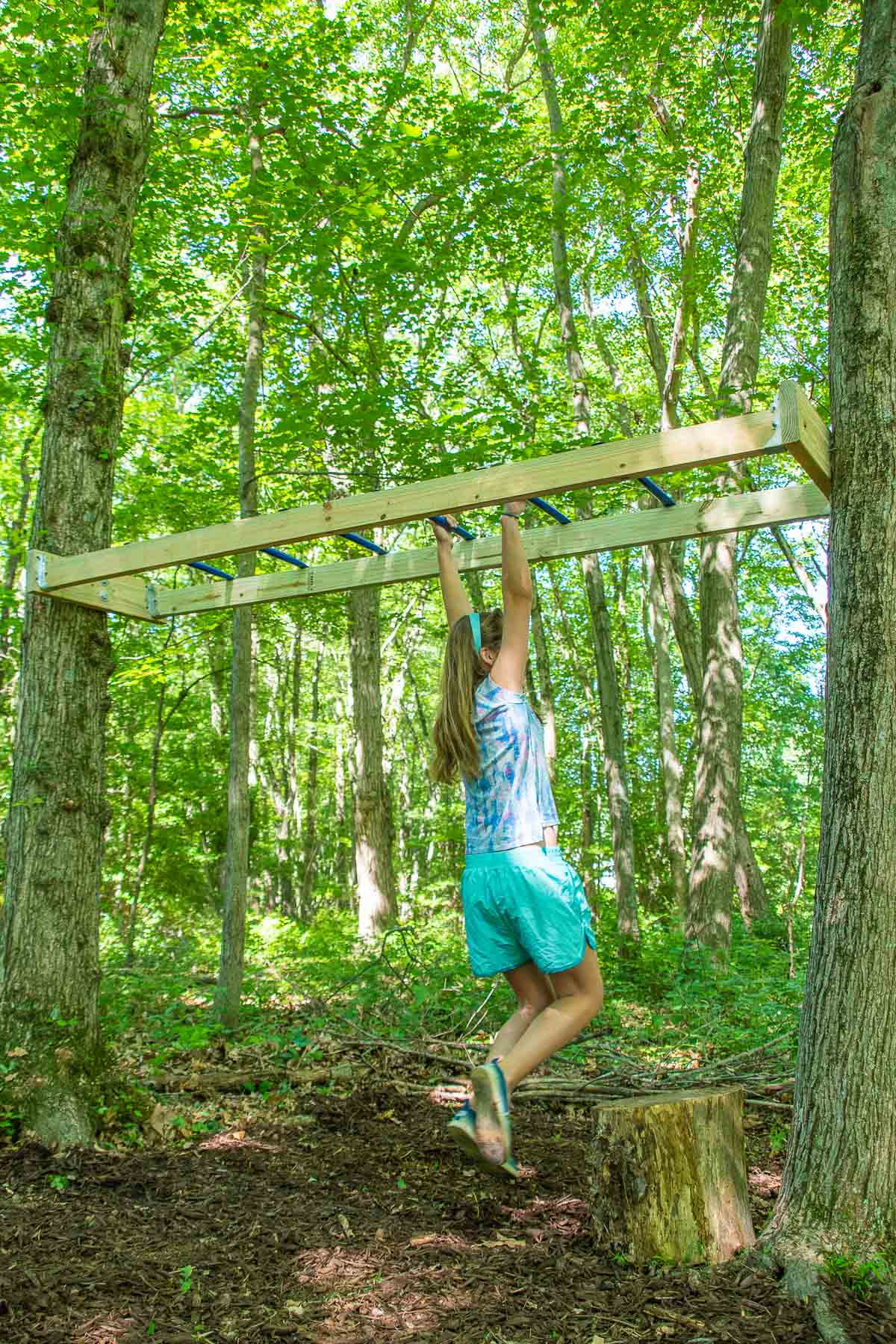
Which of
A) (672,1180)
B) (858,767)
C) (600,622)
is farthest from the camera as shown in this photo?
(600,622)

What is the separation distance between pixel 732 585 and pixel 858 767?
21.7 feet

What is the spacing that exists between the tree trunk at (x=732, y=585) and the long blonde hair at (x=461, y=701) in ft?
19.0

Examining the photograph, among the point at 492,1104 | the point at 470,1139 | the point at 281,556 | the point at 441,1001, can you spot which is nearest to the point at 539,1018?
the point at 492,1104

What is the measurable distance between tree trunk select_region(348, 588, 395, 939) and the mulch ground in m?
6.40

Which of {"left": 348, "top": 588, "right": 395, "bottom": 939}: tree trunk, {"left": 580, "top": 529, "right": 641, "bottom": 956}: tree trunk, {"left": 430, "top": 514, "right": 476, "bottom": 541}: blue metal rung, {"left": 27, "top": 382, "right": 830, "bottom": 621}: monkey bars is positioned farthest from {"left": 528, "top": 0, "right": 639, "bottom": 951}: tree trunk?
{"left": 27, "top": 382, "right": 830, "bottom": 621}: monkey bars

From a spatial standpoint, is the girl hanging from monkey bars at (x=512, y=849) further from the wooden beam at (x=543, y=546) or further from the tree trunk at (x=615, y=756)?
the tree trunk at (x=615, y=756)

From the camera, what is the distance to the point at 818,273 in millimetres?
14398

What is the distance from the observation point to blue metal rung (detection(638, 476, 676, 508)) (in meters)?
3.39

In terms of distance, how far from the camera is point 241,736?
6.96 meters

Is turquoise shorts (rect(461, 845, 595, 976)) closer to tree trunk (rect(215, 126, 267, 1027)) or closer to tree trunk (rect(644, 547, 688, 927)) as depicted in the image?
tree trunk (rect(215, 126, 267, 1027))

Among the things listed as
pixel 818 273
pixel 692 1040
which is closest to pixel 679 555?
pixel 818 273

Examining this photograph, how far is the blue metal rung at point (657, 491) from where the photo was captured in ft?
11.1

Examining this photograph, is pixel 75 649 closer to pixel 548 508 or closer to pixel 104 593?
pixel 104 593

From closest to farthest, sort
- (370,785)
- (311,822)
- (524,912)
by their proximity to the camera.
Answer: (524,912) → (370,785) → (311,822)
